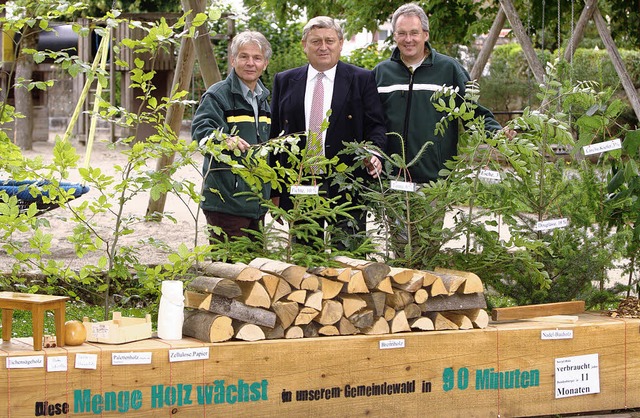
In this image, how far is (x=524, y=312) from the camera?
4.88 m

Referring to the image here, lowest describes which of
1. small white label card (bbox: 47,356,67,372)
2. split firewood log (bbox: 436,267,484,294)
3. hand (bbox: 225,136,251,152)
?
small white label card (bbox: 47,356,67,372)

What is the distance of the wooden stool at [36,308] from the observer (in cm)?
394

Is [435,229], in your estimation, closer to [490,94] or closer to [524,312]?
[524,312]

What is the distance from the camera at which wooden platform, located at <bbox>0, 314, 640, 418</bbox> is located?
3959mm

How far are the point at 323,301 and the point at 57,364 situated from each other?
101cm

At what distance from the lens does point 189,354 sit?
4.08m

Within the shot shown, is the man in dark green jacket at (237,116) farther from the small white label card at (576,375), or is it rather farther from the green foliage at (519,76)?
the green foliage at (519,76)

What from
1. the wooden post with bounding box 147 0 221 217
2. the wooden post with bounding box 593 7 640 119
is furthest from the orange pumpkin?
the wooden post with bounding box 593 7 640 119

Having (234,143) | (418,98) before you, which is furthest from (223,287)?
(418,98)

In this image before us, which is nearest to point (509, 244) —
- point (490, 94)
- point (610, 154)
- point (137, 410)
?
point (610, 154)

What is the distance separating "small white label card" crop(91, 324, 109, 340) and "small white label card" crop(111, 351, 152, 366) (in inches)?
6.1

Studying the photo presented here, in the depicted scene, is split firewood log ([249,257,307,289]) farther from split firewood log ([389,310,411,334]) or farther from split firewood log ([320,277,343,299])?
split firewood log ([389,310,411,334])

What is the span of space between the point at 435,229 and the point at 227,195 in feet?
3.37

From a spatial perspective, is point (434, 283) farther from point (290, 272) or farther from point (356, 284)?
point (290, 272)
